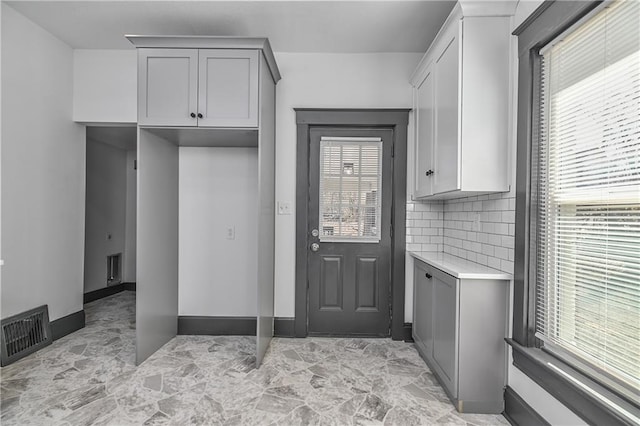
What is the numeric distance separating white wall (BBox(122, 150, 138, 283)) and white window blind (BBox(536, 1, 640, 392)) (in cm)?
528

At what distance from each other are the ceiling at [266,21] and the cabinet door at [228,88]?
364 mm

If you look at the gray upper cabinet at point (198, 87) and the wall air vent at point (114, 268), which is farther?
the wall air vent at point (114, 268)

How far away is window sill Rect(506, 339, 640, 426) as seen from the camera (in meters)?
1.34

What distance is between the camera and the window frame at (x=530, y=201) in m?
1.66

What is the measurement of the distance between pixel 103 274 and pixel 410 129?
454 cm

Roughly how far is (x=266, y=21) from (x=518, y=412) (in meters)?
3.25

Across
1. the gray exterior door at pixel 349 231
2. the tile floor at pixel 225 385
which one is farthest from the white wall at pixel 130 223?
the gray exterior door at pixel 349 231

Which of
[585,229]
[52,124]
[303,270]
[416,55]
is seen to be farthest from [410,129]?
[52,124]

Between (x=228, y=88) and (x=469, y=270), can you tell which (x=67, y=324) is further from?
(x=469, y=270)

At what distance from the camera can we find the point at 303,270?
328 cm

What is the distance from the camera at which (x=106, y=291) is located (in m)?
4.75

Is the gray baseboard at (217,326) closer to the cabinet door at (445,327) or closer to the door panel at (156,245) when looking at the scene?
the door panel at (156,245)

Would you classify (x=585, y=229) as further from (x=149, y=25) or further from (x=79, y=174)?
(x=79, y=174)

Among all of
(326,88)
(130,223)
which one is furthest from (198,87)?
(130,223)
